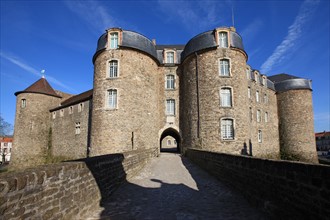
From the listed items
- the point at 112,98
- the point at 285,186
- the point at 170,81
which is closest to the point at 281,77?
the point at 170,81

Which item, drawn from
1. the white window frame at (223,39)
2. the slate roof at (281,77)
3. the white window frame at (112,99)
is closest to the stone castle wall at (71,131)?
the white window frame at (112,99)

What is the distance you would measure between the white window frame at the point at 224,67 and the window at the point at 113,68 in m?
7.81

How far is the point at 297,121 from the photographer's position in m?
24.8

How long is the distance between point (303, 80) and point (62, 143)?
96.9 ft

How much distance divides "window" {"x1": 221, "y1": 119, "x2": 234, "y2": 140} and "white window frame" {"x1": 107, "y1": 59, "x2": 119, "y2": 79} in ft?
28.3

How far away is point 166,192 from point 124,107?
10151 mm

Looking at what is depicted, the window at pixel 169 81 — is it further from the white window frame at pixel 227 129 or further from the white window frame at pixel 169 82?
the white window frame at pixel 227 129

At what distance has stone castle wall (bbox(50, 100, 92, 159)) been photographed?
20.3 m

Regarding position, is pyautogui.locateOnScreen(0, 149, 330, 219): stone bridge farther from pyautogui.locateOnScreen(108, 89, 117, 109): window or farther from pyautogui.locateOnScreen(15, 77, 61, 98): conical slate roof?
pyautogui.locateOnScreen(15, 77, 61, 98): conical slate roof

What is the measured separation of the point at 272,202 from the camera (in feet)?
12.0

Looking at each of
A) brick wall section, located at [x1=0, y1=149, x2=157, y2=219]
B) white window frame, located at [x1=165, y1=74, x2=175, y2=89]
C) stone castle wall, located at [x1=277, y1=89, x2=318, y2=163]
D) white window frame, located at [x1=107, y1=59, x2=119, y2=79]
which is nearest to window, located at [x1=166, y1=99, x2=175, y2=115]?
white window frame, located at [x1=165, y1=74, x2=175, y2=89]

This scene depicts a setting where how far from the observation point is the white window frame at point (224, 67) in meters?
15.4

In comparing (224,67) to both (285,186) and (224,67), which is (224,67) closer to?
(224,67)

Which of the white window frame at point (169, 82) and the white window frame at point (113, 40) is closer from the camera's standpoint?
the white window frame at point (113, 40)
